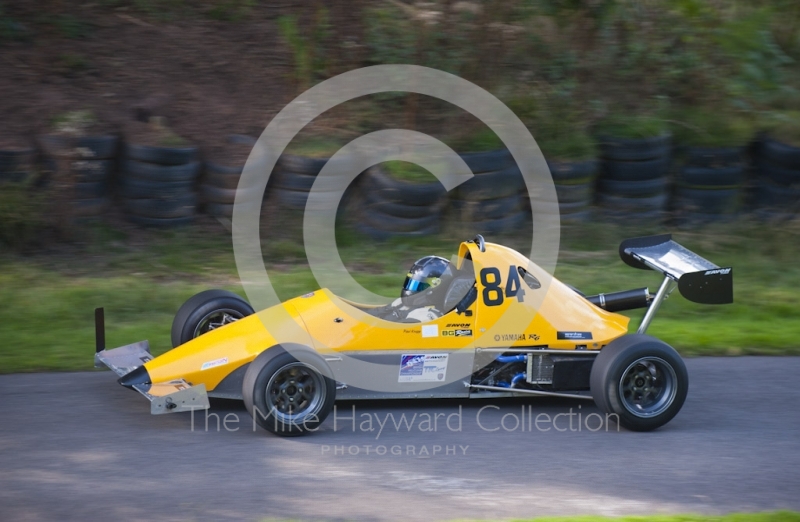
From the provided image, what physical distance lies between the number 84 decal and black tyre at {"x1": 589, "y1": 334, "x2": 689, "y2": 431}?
0.78 metres

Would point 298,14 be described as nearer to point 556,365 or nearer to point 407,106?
point 407,106

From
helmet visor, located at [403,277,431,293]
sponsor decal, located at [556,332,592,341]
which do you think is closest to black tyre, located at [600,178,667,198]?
sponsor decal, located at [556,332,592,341]

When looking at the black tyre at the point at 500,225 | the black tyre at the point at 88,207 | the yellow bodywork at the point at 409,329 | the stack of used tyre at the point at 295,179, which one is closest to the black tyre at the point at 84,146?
the black tyre at the point at 88,207

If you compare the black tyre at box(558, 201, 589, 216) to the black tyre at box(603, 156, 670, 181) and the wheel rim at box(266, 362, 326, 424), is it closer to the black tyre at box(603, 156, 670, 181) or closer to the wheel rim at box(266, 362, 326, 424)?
the black tyre at box(603, 156, 670, 181)

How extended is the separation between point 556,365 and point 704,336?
286 cm

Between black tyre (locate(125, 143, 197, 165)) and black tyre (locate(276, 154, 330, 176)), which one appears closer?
black tyre (locate(125, 143, 197, 165))

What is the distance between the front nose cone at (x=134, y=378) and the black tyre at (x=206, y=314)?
878mm

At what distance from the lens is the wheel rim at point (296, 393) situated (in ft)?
20.3

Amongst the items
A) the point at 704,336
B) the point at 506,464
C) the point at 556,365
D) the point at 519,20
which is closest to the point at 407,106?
the point at 519,20

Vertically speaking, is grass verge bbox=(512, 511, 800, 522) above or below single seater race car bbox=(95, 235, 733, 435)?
below

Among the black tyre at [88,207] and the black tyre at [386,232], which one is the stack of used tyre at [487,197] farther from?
the black tyre at [88,207]

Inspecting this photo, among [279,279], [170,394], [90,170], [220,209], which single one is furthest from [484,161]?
[170,394]

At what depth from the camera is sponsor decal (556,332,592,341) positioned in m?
6.85

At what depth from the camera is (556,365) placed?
680cm
